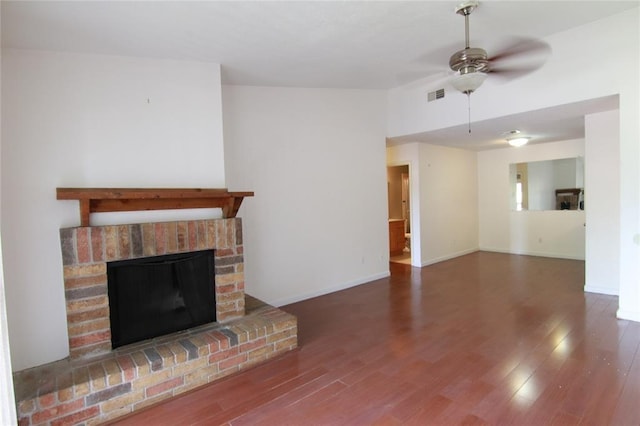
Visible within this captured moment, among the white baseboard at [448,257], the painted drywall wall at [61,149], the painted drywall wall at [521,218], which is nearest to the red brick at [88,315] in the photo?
the painted drywall wall at [61,149]

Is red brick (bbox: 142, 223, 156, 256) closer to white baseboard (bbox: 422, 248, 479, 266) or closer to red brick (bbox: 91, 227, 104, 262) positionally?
red brick (bbox: 91, 227, 104, 262)

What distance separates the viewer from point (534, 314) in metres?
3.72

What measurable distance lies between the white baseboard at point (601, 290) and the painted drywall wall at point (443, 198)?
243 centimetres

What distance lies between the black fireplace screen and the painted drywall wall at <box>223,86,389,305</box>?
0.93 m

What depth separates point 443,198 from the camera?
22.2 feet

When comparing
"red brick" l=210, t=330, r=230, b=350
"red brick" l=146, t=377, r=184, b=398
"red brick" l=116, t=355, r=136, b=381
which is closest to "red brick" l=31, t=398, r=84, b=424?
"red brick" l=116, t=355, r=136, b=381

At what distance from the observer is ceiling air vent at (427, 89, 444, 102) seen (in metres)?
4.63

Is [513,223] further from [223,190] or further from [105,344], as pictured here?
A: [105,344]

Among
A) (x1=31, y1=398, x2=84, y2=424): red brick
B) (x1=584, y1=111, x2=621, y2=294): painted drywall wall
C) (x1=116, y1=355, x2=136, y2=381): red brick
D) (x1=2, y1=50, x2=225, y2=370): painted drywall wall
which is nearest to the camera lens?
(x1=31, y1=398, x2=84, y2=424): red brick

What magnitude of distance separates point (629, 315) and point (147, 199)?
4.78 m

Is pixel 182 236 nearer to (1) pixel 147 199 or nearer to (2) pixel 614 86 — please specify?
(1) pixel 147 199

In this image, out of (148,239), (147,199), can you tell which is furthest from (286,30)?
(148,239)

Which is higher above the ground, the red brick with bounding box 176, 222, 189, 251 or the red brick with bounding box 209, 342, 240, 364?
the red brick with bounding box 176, 222, 189, 251

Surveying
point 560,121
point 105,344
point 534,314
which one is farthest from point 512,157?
point 105,344
